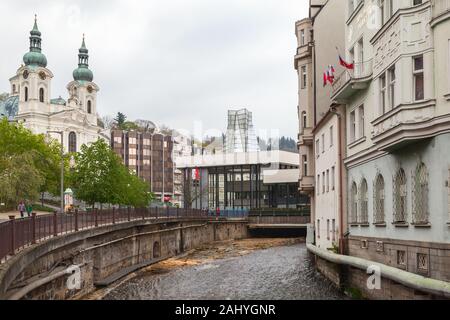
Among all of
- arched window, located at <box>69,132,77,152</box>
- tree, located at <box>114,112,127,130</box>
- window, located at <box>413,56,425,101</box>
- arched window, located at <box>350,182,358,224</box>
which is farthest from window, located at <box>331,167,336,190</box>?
tree, located at <box>114,112,127,130</box>

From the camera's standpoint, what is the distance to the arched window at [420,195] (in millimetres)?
18297

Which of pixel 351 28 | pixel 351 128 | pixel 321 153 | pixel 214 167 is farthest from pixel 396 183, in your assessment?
pixel 214 167

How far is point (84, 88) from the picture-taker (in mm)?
139625

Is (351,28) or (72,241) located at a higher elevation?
(351,28)

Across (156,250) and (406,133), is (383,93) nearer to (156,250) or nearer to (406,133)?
(406,133)

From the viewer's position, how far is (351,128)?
91.4 ft

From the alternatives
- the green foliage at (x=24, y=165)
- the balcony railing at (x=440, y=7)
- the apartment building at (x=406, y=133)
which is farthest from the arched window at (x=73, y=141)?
the balcony railing at (x=440, y=7)

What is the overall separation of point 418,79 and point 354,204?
9.56m

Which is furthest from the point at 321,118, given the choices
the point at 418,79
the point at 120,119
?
the point at 120,119

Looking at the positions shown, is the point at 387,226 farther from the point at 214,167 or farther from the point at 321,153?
the point at 214,167

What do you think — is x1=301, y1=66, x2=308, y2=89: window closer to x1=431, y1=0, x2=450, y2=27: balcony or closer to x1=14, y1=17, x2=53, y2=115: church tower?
x1=431, y1=0, x2=450, y2=27: balcony

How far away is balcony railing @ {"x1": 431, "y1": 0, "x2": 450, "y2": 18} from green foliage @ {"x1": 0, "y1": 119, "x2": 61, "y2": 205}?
50347mm
